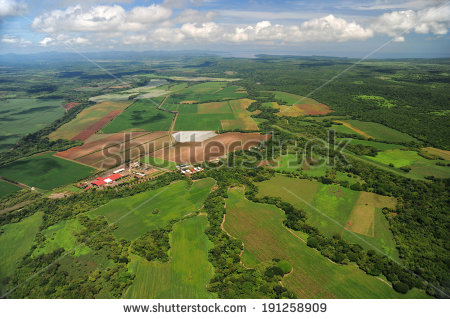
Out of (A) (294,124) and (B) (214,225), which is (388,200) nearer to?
(B) (214,225)

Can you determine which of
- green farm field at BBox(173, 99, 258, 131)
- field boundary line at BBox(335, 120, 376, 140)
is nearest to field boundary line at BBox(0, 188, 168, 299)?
green farm field at BBox(173, 99, 258, 131)

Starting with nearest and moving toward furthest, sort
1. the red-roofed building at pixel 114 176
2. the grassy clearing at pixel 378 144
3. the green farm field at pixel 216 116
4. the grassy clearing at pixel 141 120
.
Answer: the red-roofed building at pixel 114 176 → the grassy clearing at pixel 378 144 → the grassy clearing at pixel 141 120 → the green farm field at pixel 216 116

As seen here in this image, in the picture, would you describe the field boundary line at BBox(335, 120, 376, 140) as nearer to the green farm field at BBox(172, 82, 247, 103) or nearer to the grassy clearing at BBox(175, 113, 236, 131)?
the grassy clearing at BBox(175, 113, 236, 131)

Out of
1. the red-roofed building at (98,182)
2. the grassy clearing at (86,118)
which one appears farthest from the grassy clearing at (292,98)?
the red-roofed building at (98,182)

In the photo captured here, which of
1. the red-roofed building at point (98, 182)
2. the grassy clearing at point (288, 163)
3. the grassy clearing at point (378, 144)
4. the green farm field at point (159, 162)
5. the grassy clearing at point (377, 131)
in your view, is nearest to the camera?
the red-roofed building at point (98, 182)

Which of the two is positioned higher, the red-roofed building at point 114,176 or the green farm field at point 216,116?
the green farm field at point 216,116

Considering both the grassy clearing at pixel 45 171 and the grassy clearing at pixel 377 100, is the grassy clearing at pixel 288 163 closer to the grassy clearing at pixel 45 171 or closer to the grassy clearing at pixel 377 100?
the grassy clearing at pixel 45 171

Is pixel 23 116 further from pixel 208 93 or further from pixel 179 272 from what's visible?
pixel 179 272

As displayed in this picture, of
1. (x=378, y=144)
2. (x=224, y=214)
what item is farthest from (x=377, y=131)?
(x=224, y=214)
